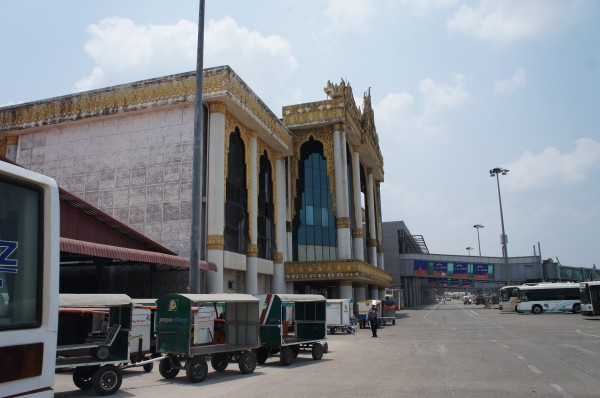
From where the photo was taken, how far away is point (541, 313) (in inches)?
1913

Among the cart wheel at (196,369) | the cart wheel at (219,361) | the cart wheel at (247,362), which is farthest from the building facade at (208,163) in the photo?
the cart wheel at (196,369)

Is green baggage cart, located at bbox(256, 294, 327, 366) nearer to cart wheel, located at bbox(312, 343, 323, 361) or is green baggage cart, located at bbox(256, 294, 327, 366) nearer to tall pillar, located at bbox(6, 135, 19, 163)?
cart wheel, located at bbox(312, 343, 323, 361)

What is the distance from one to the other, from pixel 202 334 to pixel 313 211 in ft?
89.5

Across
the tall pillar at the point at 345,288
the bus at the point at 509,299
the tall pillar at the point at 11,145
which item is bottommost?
the bus at the point at 509,299

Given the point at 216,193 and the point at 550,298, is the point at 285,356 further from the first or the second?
the point at 550,298

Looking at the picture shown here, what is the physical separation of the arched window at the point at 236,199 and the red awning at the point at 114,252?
5458mm

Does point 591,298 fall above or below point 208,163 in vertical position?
below

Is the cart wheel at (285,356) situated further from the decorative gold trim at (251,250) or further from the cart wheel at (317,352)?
the decorative gold trim at (251,250)

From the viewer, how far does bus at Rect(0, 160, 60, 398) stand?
12.7 feet

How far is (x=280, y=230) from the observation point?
38406 millimetres

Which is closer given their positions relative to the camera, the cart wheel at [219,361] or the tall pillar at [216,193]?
the cart wheel at [219,361]

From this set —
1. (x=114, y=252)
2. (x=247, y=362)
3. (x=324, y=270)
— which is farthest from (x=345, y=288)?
(x=247, y=362)

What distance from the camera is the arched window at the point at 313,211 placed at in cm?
4275

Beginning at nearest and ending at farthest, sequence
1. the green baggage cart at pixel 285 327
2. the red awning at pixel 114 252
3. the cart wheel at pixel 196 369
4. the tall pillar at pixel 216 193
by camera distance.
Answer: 1. the cart wheel at pixel 196 369
2. the green baggage cart at pixel 285 327
3. the red awning at pixel 114 252
4. the tall pillar at pixel 216 193
